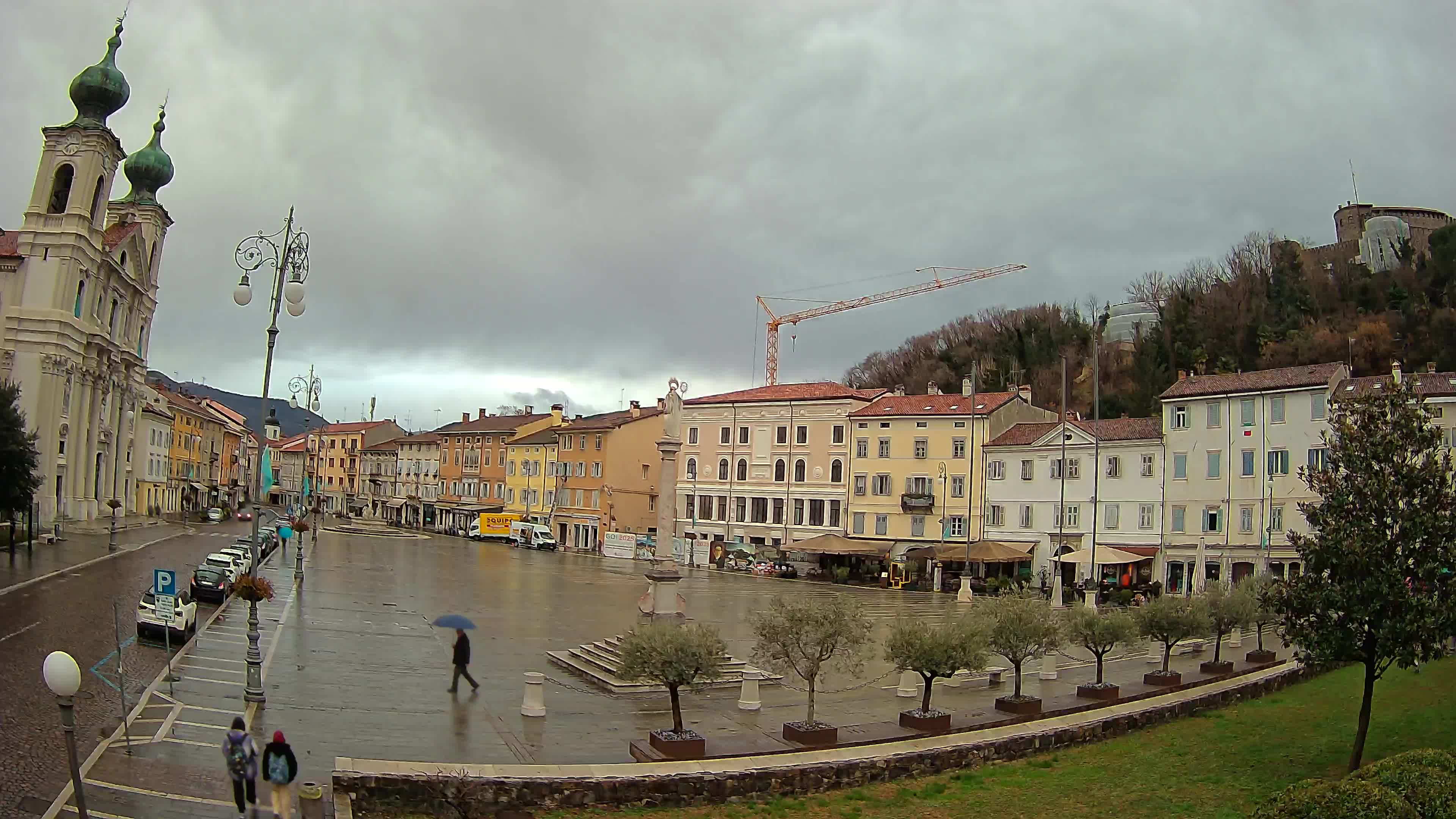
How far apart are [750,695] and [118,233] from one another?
3084 inches

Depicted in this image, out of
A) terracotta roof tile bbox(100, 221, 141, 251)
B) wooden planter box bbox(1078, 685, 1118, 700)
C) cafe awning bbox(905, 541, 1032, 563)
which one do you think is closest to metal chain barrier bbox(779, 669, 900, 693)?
wooden planter box bbox(1078, 685, 1118, 700)

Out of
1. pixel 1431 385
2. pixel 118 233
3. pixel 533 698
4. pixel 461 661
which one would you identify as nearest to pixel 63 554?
pixel 461 661

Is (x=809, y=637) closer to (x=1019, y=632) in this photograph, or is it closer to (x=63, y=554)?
(x=1019, y=632)

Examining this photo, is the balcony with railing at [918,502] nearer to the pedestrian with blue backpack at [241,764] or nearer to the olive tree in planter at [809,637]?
the olive tree in planter at [809,637]

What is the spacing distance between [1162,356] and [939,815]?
79.0m

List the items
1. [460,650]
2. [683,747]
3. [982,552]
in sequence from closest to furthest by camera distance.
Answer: [683,747] → [460,650] → [982,552]

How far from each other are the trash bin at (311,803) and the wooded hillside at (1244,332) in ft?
230

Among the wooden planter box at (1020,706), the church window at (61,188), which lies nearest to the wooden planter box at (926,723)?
the wooden planter box at (1020,706)

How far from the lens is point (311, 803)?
1209 centimetres

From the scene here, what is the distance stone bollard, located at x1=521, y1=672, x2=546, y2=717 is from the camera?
63.6ft

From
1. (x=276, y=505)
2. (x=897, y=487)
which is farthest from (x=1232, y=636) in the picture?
(x=276, y=505)

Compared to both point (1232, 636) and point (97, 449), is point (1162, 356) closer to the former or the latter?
point (1232, 636)

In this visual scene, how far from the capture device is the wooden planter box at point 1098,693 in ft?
72.3

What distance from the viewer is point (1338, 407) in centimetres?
1722
